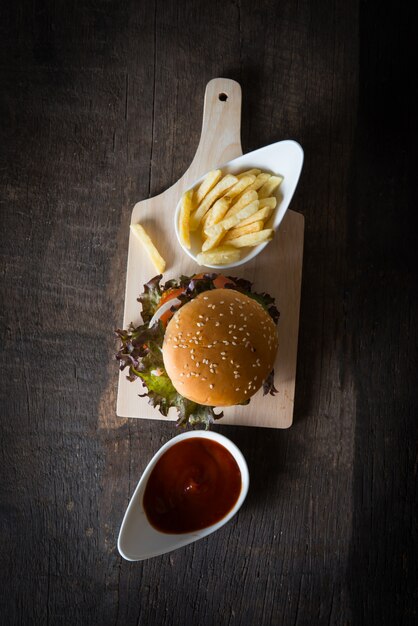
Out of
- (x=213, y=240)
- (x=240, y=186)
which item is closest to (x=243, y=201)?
(x=240, y=186)

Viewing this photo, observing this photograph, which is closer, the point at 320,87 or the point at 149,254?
the point at 149,254

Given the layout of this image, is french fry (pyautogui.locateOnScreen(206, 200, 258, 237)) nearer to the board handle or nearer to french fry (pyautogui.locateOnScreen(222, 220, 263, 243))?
french fry (pyautogui.locateOnScreen(222, 220, 263, 243))

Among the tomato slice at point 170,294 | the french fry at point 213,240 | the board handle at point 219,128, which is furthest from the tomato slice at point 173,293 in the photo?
the board handle at point 219,128

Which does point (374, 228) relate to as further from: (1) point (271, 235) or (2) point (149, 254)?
(2) point (149, 254)

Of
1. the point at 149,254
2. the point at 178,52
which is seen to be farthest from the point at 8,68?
the point at 149,254

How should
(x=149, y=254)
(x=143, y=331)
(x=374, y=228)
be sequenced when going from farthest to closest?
(x=374, y=228) → (x=149, y=254) → (x=143, y=331)

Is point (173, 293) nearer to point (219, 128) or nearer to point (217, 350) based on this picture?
point (217, 350)

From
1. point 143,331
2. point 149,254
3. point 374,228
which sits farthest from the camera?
point 374,228
